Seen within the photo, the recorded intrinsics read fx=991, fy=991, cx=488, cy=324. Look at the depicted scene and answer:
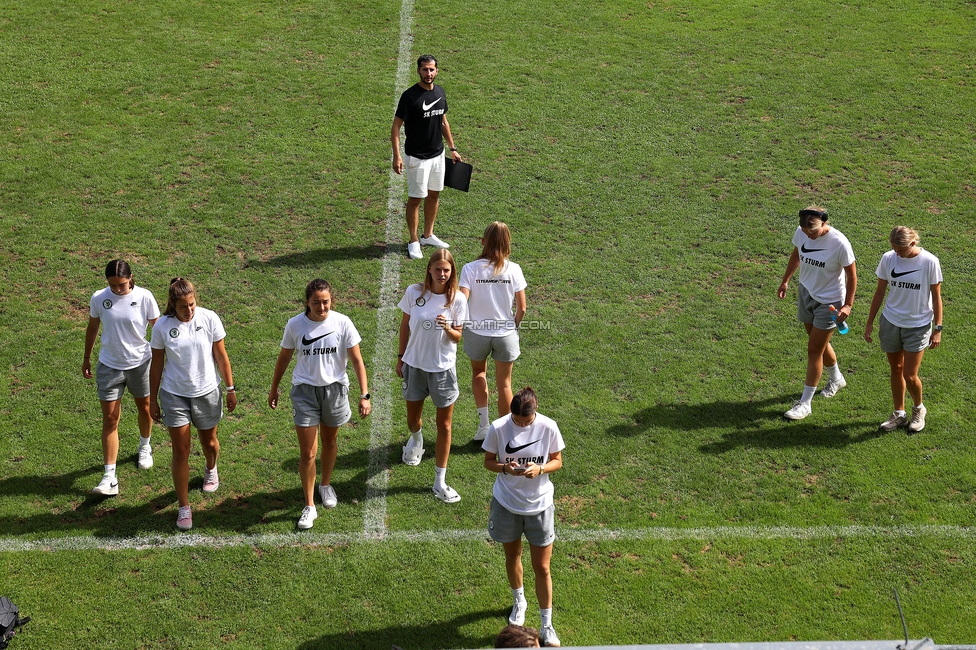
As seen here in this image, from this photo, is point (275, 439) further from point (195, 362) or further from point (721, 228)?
point (721, 228)

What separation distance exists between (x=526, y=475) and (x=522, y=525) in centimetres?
49

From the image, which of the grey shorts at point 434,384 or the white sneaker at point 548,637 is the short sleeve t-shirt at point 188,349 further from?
the white sneaker at point 548,637

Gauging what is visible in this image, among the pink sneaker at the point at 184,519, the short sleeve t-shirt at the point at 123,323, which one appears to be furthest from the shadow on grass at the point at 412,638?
the short sleeve t-shirt at the point at 123,323

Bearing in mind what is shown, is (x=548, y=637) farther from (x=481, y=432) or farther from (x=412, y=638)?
(x=481, y=432)

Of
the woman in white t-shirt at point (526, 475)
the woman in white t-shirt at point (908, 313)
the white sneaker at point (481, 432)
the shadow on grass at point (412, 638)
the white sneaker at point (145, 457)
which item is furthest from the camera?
the white sneaker at point (481, 432)

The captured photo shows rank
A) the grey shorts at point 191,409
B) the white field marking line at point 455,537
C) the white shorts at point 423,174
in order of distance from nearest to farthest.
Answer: the grey shorts at point 191,409 → the white field marking line at point 455,537 → the white shorts at point 423,174

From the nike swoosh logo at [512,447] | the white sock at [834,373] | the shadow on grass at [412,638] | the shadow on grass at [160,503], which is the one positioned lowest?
the shadow on grass at [412,638]

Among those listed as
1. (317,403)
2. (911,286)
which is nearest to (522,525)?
(317,403)

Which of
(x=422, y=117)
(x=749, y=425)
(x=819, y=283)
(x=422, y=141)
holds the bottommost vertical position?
(x=749, y=425)

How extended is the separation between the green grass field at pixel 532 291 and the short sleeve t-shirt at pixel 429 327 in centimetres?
123

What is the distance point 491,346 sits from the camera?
872cm

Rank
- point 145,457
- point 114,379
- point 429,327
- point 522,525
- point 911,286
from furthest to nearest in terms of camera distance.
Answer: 1. point 911,286
2. point 145,457
3. point 114,379
4. point 429,327
5. point 522,525

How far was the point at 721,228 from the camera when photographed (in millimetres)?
12703

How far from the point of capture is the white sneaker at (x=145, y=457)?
886 centimetres
